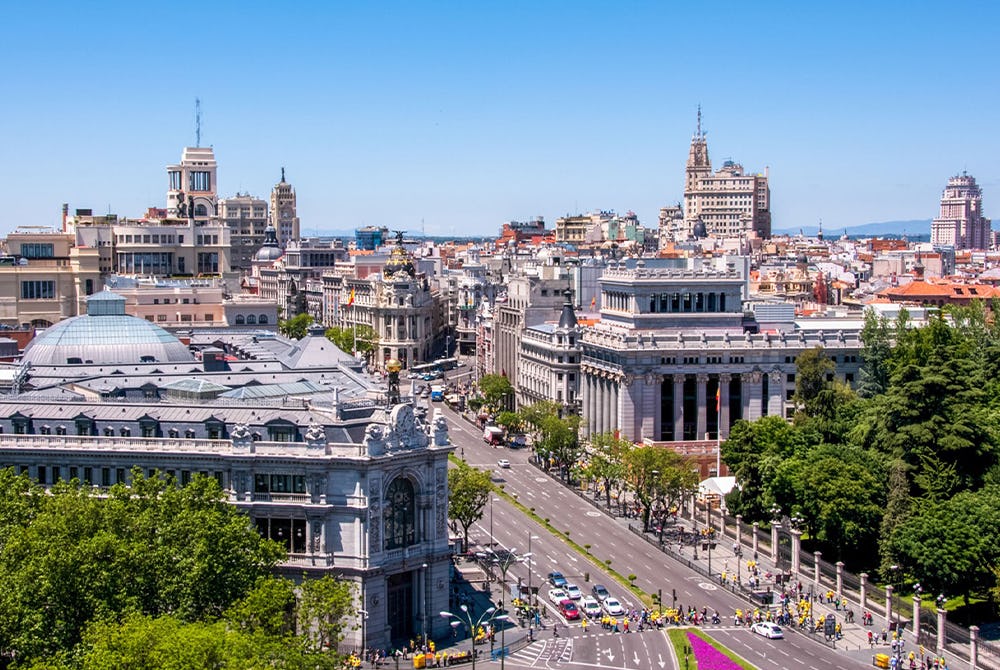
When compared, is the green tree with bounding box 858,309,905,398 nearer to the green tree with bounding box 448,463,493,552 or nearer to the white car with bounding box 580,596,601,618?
the green tree with bounding box 448,463,493,552

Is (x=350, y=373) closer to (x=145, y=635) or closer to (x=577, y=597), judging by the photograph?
(x=577, y=597)

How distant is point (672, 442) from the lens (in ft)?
563

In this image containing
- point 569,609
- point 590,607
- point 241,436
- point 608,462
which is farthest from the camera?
point 608,462

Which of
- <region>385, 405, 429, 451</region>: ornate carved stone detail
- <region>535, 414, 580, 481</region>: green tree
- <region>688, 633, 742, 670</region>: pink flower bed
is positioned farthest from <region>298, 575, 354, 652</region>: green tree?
<region>535, 414, 580, 481</region>: green tree

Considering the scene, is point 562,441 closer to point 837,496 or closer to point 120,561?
point 837,496

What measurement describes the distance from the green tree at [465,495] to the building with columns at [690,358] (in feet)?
138

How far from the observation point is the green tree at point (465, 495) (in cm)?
12900

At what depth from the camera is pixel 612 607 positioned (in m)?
116

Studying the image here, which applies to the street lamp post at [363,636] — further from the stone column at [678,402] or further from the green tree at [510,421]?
the green tree at [510,421]

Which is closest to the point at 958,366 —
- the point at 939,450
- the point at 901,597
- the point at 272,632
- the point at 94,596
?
the point at 939,450

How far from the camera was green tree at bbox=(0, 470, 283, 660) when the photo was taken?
86812 millimetres

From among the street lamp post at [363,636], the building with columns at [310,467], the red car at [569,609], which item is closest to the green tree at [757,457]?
the red car at [569,609]

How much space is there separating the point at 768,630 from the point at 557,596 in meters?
17.7

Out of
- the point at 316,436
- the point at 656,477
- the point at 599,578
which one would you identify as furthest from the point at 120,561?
the point at 656,477
